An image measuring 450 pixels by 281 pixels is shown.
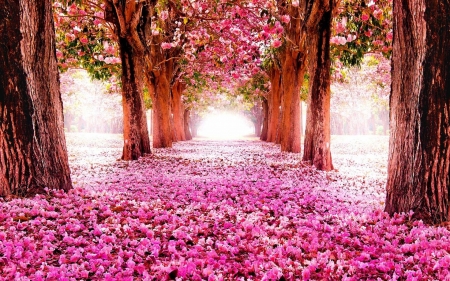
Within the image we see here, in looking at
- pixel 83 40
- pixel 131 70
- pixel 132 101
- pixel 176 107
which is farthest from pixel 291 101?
pixel 176 107

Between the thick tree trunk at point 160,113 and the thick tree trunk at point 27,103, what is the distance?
1662cm

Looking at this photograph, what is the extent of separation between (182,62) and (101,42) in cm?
843

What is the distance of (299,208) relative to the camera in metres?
7.40

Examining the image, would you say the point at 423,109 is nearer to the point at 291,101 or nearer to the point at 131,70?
the point at 131,70

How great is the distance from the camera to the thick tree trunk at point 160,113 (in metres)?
24.5

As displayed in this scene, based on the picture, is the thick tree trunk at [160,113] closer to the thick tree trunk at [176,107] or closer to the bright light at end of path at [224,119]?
the thick tree trunk at [176,107]

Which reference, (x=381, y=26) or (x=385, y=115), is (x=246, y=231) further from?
(x=385, y=115)

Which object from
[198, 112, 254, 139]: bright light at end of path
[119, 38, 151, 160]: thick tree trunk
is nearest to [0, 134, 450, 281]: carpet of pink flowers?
[119, 38, 151, 160]: thick tree trunk

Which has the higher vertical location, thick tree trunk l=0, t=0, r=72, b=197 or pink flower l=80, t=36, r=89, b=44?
pink flower l=80, t=36, r=89, b=44

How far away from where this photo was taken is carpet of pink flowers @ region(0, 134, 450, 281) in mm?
4316

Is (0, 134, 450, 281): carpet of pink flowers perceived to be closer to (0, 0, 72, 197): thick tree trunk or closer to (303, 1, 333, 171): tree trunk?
(0, 0, 72, 197): thick tree trunk

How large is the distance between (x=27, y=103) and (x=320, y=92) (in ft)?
30.0

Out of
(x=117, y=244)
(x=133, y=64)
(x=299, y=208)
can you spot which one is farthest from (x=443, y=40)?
(x=133, y=64)

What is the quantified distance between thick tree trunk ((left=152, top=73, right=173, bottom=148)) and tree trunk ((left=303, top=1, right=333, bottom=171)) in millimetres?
13110
